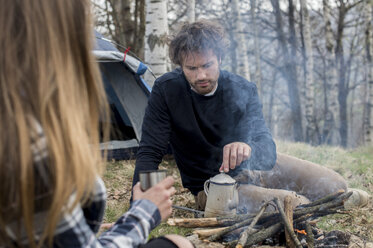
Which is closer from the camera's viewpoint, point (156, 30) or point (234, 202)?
point (234, 202)

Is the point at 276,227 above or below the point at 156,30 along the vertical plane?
below

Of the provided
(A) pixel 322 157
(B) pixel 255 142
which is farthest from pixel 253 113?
(A) pixel 322 157

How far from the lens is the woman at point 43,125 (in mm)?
938

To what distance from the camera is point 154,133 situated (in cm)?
293

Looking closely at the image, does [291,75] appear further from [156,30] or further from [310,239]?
[310,239]

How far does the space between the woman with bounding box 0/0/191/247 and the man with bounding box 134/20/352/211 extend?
1.80m

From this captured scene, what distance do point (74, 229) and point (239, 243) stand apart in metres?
1.38

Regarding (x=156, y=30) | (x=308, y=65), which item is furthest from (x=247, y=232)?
(x=308, y=65)

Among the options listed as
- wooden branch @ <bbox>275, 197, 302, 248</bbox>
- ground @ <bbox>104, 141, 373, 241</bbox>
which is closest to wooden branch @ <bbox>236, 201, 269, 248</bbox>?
wooden branch @ <bbox>275, 197, 302, 248</bbox>

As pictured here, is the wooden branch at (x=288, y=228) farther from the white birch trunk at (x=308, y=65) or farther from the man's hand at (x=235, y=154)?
the white birch trunk at (x=308, y=65)

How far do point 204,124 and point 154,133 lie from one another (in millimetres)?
453

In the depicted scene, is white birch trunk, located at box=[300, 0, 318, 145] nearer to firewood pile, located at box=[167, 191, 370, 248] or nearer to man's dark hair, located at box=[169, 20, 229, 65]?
man's dark hair, located at box=[169, 20, 229, 65]

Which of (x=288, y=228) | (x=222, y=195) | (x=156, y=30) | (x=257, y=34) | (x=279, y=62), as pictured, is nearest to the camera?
(x=288, y=228)

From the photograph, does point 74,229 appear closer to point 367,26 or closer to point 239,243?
point 239,243
